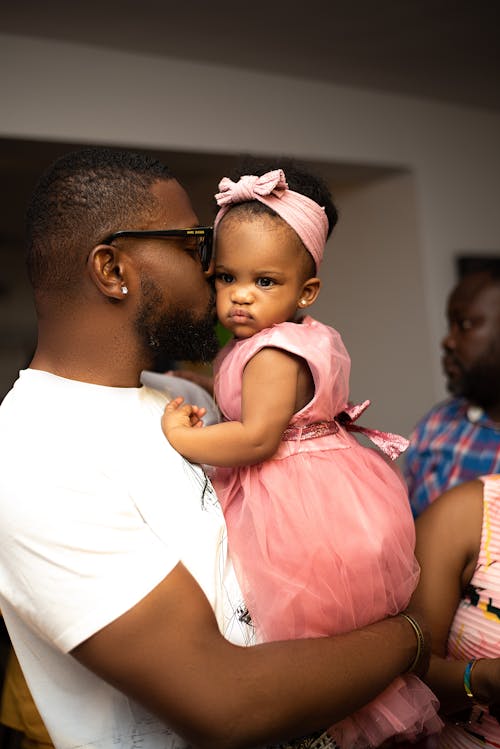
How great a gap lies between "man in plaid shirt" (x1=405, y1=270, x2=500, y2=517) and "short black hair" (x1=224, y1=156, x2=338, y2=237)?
1527mm

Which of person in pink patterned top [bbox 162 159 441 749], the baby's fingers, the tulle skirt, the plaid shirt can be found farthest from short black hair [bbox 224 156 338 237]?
the plaid shirt

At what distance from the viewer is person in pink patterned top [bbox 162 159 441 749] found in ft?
4.43

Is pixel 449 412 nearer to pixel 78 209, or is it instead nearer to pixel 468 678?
A: pixel 468 678

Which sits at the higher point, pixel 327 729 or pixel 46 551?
pixel 46 551

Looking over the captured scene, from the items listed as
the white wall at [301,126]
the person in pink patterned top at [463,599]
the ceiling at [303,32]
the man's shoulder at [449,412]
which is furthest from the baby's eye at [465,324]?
the person in pink patterned top at [463,599]

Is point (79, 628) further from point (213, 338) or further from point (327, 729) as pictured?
point (213, 338)

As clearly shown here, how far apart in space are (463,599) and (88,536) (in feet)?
2.63

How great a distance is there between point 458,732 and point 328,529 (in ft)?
1.85

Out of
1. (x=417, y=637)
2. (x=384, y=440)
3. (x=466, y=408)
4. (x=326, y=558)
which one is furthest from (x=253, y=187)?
(x=466, y=408)

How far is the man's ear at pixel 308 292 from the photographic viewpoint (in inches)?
62.3

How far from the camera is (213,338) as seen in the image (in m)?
1.53

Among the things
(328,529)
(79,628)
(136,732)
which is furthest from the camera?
(328,529)

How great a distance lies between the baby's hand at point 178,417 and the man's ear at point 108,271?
0.23 metres

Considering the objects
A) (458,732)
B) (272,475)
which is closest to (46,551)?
(272,475)
